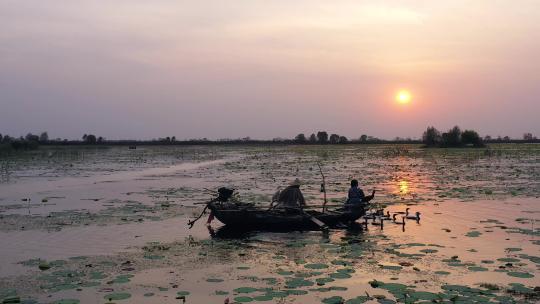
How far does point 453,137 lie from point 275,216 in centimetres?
8751

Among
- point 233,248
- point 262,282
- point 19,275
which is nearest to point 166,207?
point 233,248

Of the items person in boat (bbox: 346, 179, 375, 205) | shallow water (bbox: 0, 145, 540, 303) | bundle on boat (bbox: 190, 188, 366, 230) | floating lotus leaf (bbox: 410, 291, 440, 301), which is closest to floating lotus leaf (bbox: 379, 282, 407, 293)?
shallow water (bbox: 0, 145, 540, 303)

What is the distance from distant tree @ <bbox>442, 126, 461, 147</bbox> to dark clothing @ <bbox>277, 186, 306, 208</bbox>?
8589cm

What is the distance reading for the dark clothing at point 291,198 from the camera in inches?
620

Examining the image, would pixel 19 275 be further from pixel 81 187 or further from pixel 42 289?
pixel 81 187

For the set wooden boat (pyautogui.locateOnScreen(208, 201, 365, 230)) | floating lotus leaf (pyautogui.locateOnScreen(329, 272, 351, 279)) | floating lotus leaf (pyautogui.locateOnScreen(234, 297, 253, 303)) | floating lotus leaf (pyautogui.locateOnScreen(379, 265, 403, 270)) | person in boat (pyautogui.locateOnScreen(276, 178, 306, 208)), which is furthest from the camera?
person in boat (pyautogui.locateOnScreen(276, 178, 306, 208))

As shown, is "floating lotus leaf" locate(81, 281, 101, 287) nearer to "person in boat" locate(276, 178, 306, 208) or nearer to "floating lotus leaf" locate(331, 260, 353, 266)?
"floating lotus leaf" locate(331, 260, 353, 266)

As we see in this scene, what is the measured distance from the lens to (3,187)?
29.6 m

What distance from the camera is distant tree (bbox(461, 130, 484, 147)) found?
9419 centimetres

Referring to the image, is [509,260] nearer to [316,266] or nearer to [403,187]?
[316,266]

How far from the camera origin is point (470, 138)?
310 feet

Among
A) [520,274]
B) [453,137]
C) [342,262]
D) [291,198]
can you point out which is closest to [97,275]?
[342,262]

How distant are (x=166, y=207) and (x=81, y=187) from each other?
11.5 metres

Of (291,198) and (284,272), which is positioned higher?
(291,198)
